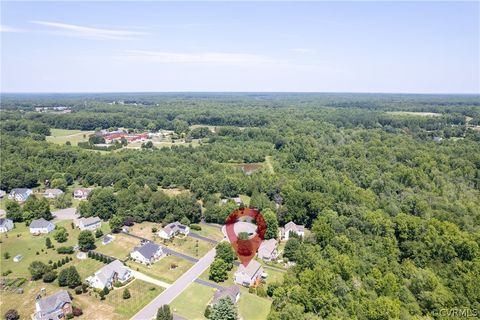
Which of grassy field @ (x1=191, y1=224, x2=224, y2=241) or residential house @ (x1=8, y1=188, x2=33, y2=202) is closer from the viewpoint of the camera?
grassy field @ (x1=191, y1=224, x2=224, y2=241)

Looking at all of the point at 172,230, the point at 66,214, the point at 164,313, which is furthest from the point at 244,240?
the point at 66,214

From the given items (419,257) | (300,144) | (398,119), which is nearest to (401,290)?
(419,257)

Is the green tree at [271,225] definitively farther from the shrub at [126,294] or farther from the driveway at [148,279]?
the shrub at [126,294]

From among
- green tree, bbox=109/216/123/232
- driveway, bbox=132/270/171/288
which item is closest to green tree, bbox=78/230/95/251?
green tree, bbox=109/216/123/232

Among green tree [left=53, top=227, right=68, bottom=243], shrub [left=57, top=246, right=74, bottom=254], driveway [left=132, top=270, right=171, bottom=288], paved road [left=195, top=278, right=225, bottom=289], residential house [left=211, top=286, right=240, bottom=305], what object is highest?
green tree [left=53, top=227, right=68, bottom=243]

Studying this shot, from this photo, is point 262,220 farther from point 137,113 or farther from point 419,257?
point 137,113

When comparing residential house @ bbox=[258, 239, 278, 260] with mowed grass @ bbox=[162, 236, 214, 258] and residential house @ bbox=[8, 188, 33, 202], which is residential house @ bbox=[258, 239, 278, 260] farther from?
residential house @ bbox=[8, 188, 33, 202]
